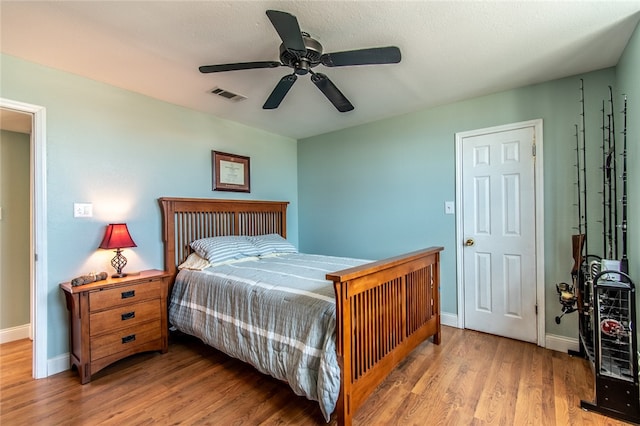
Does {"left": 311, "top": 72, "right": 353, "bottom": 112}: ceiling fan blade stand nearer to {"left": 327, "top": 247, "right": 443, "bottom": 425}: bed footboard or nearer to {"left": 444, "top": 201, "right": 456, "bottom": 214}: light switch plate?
{"left": 327, "top": 247, "right": 443, "bottom": 425}: bed footboard

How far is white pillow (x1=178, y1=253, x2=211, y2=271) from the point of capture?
2.81 m

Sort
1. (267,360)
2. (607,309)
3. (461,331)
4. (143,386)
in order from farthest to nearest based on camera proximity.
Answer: (461,331)
(143,386)
(267,360)
(607,309)

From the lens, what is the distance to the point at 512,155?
9.14ft

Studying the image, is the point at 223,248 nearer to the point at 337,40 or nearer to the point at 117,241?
the point at 117,241

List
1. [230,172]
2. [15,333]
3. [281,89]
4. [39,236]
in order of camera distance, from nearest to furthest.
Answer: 1. [281,89]
2. [39,236]
3. [15,333]
4. [230,172]

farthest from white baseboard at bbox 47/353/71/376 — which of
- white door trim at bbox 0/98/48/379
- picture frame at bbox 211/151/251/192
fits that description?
picture frame at bbox 211/151/251/192

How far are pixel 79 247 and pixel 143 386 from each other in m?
1.24

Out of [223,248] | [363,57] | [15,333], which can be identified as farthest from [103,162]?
[363,57]

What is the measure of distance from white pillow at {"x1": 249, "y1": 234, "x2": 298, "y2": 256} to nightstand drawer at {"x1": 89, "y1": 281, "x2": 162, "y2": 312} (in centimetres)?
105

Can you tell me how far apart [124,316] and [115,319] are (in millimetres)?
62

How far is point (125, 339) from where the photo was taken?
7.75 ft

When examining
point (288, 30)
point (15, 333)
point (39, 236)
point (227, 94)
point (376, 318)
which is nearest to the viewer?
point (288, 30)

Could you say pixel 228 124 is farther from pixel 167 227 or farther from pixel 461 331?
pixel 461 331

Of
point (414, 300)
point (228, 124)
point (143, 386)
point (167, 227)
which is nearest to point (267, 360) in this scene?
point (143, 386)
